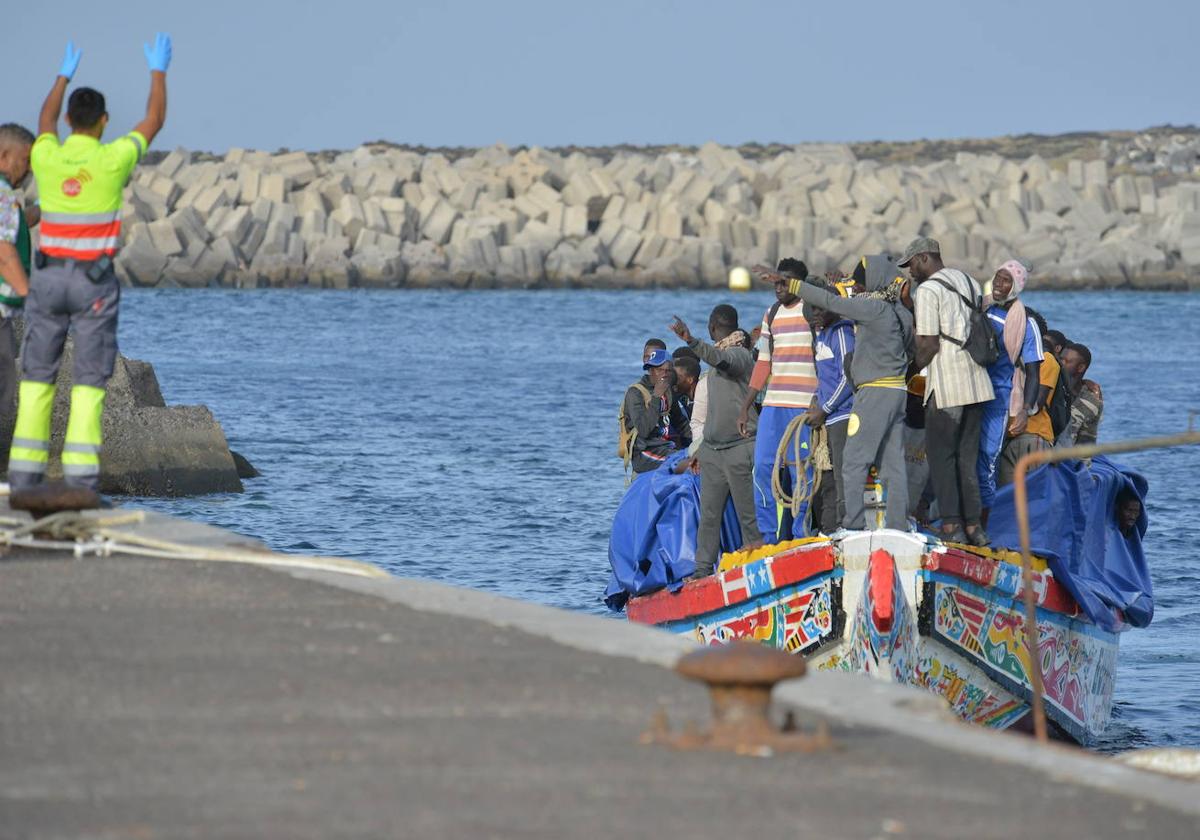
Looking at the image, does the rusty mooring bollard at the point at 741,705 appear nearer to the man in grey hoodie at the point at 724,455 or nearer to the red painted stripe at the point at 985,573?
the red painted stripe at the point at 985,573

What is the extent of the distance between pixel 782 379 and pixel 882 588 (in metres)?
1.66

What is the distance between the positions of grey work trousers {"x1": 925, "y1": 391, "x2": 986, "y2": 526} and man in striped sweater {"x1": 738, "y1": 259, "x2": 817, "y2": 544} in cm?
69

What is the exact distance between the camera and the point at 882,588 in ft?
32.9

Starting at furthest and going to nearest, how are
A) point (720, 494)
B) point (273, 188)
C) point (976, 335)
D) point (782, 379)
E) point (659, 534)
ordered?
point (273, 188)
point (659, 534)
point (720, 494)
point (782, 379)
point (976, 335)

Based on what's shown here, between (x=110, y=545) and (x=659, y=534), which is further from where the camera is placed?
(x=659, y=534)

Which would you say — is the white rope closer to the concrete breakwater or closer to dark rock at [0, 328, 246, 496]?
dark rock at [0, 328, 246, 496]

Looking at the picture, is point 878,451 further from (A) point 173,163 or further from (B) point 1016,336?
(A) point 173,163

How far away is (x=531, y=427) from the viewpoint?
30641 millimetres

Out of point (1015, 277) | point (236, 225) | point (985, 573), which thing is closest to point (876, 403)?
point (985, 573)

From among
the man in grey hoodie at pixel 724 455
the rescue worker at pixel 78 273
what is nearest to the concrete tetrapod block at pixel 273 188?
the man in grey hoodie at pixel 724 455

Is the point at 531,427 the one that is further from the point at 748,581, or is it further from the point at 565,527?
the point at 748,581

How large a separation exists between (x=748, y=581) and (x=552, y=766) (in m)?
5.94

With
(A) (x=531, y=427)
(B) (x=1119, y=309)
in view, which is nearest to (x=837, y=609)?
(A) (x=531, y=427)

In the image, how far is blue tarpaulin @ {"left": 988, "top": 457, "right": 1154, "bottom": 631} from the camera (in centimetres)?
1148
